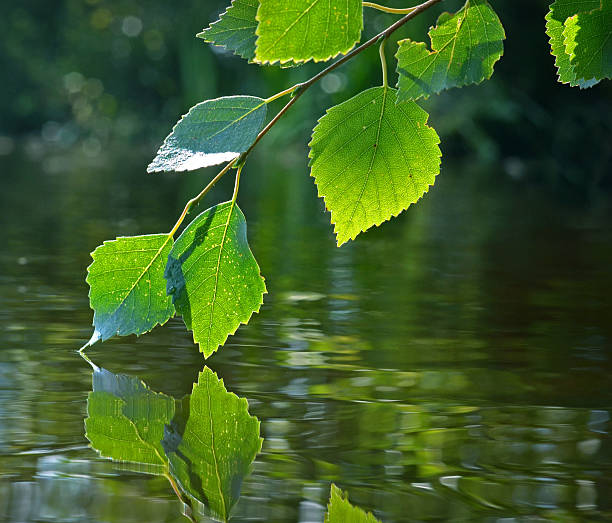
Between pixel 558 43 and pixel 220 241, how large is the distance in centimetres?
17

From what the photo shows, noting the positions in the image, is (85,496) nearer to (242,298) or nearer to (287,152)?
(242,298)

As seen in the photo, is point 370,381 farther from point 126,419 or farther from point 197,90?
point 197,90

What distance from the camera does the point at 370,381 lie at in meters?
0.76

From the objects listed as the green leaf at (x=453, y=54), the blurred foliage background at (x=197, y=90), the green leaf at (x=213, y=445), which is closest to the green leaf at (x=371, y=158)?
the green leaf at (x=453, y=54)

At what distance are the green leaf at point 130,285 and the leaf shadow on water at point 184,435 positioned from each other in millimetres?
62

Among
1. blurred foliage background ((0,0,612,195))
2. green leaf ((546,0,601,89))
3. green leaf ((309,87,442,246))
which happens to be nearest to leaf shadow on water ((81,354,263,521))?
green leaf ((309,87,442,246))

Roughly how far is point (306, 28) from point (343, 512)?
7.9 inches

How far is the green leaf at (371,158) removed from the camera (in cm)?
46

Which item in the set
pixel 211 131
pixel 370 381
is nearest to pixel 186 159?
pixel 211 131

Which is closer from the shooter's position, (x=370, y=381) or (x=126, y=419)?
(x=126, y=419)

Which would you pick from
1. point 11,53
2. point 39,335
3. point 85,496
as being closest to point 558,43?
point 85,496

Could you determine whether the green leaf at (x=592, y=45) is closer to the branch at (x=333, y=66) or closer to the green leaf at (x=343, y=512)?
the branch at (x=333, y=66)

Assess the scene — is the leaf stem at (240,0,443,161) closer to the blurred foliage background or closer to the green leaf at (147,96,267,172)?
the green leaf at (147,96,267,172)

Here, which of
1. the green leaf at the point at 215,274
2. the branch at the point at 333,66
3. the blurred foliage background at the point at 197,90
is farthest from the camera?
the blurred foliage background at the point at 197,90
